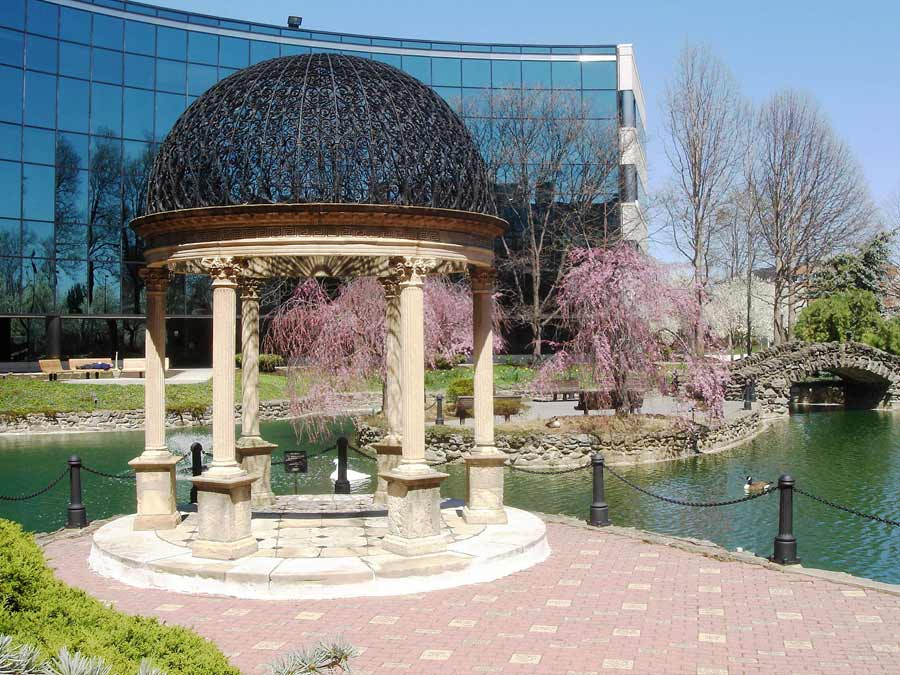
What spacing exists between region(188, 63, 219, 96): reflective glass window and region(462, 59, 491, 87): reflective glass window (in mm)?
14048

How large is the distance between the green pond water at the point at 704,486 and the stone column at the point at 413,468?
5636 millimetres

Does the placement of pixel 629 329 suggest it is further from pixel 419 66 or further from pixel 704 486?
pixel 419 66

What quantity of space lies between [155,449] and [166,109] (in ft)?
123

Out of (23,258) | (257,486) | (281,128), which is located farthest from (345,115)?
(23,258)

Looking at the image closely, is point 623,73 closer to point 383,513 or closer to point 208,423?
point 208,423

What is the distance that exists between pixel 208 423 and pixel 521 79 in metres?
28.5

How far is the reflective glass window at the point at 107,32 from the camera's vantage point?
4344 cm

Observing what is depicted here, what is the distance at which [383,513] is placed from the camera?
12.3 meters

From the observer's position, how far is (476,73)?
5144cm

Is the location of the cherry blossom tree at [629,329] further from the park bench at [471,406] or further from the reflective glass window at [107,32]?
the reflective glass window at [107,32]

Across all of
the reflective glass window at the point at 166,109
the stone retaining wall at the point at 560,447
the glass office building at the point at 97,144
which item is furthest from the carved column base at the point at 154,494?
the reflective glass window at the point at 166,109

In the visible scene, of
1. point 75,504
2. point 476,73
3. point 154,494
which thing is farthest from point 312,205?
point 476,73

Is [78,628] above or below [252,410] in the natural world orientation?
below

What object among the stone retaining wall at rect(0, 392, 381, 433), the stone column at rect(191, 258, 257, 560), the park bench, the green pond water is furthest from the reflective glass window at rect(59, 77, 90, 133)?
the stone column at rect(191, 258, 257, 560)
